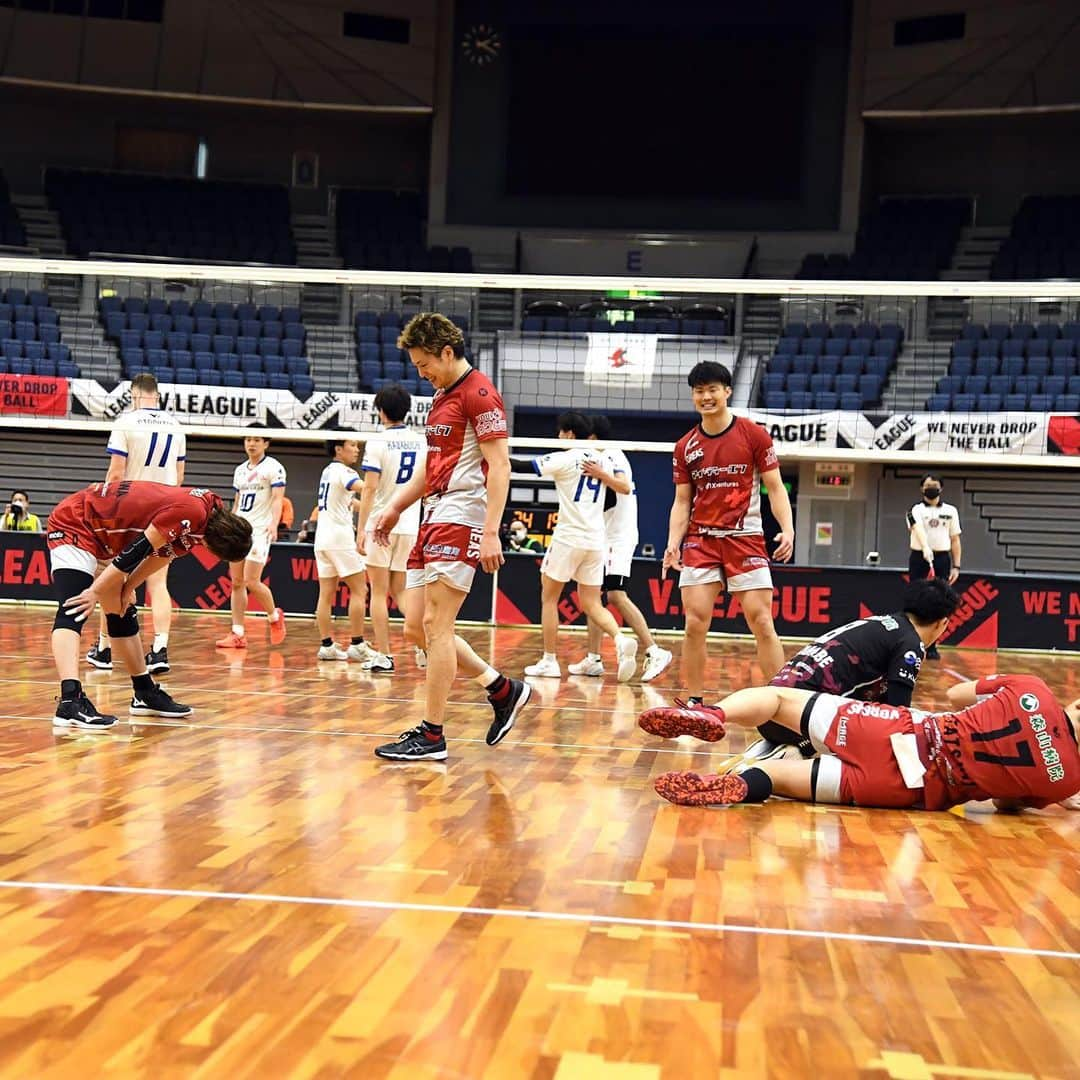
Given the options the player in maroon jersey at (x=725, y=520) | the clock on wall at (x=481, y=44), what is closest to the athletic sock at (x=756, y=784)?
the player in maroon jersey at (x=725, y=520)

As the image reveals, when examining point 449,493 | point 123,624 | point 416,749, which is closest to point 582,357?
point 123,624

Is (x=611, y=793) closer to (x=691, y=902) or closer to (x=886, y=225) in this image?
(x=691, y=902)

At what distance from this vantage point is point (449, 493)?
5.50 meters

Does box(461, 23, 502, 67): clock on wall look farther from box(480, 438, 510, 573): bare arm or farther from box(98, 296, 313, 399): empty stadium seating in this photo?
box(480, 438, 510, 573): bare arm

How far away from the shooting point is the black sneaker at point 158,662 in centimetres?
841

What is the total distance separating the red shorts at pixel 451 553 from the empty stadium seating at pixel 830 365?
15.1 metres

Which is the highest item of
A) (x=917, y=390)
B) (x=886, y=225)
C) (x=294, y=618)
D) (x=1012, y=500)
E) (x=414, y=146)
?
(x=414, y=146)

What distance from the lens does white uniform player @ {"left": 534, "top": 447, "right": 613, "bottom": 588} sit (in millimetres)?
9352

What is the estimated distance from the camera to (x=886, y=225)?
24.7 m

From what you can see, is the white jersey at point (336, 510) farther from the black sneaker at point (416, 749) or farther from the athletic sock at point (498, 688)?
the black sneaker at point (416, 749)

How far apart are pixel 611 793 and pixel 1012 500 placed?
17733mm

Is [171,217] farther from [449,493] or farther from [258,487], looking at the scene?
[449,493]

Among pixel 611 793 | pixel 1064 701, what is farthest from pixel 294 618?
pixel 611 793

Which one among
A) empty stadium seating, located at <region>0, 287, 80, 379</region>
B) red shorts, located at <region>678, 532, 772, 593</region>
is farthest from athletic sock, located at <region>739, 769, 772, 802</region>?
empty stadium seating, located at <region>0, 287, 80, 379</region>
